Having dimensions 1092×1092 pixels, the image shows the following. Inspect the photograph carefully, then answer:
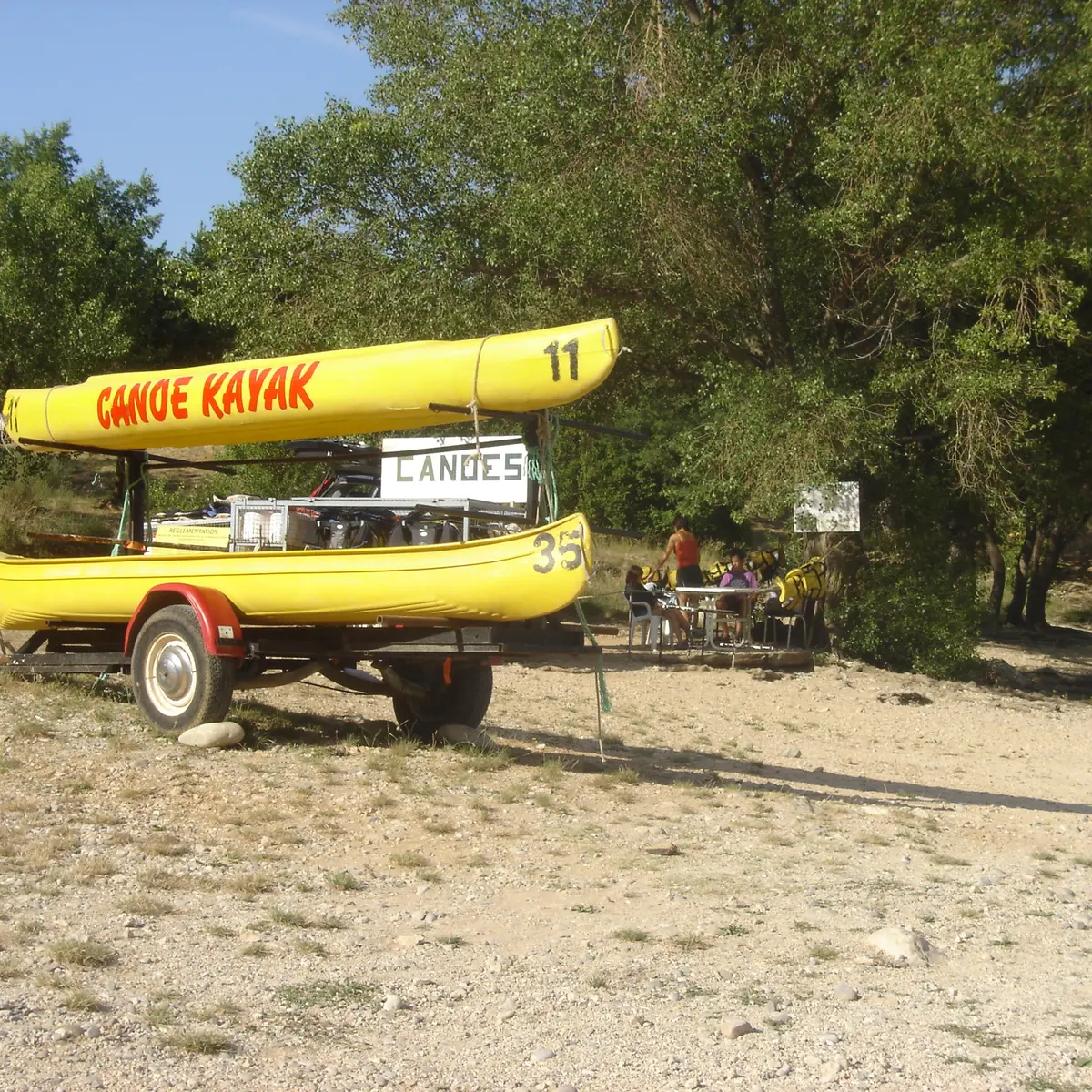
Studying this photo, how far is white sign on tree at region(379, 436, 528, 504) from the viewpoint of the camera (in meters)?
16.0

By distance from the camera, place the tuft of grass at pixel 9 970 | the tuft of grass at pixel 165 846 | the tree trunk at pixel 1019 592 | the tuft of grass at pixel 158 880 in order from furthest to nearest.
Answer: the tree trunk at pixel 1019 592 < the tuft of grass at pixel 165 846 < the tuft of grass at pixel 158 880 < the tuft of grass at pixel 9 970

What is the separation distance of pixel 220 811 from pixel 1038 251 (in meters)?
11.9

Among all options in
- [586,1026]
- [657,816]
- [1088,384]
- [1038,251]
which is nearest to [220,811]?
[657,816]

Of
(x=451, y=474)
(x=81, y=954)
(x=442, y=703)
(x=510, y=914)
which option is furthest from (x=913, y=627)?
(x=81, y=954)

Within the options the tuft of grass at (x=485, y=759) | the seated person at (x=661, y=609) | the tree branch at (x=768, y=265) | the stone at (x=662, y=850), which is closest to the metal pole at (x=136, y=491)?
the tuft of grass at (x=485, y=759)

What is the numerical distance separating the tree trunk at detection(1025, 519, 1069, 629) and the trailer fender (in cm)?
2613

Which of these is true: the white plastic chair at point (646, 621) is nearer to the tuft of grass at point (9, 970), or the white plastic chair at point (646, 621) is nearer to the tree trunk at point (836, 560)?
the tree trunk at point (836, 560)

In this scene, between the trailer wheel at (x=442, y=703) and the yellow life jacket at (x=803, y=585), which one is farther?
the yellow life jacket at (x=803, y=585)

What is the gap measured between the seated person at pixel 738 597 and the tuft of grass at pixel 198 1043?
567 inches

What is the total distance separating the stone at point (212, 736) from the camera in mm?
9055

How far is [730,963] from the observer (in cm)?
576

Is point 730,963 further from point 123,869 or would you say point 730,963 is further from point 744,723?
point 744,723

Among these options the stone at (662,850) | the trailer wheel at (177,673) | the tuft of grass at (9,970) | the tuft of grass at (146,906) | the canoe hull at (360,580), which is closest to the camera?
the tuft of grass at (9,970)

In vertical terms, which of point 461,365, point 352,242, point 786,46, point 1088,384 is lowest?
point 461,365
